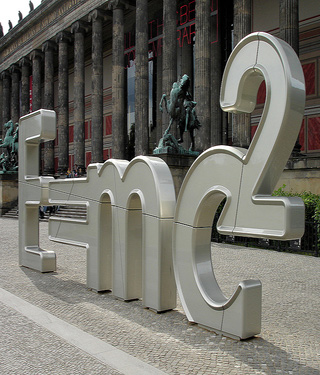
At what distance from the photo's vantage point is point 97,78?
2942cm

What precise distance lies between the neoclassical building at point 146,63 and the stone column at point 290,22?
0.14 feet

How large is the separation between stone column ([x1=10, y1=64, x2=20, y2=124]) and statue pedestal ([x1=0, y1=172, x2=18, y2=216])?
13790 millimetres

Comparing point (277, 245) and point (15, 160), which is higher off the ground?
point (15, 160)

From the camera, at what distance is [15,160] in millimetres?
29891

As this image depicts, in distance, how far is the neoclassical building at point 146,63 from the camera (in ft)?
70.6

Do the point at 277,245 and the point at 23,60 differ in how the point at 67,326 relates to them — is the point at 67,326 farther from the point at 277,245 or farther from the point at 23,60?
the point at 23,60

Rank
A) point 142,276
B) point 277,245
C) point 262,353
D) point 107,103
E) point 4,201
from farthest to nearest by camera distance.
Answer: point 107,103 < point 4,201 < point 277,245 < point 142,276 < point 262,353

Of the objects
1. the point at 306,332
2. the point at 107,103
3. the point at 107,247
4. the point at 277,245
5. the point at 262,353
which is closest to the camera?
the point at 262,353

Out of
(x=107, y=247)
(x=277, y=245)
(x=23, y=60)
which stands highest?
(x=23, y=60)

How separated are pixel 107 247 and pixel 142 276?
1141 millimetres

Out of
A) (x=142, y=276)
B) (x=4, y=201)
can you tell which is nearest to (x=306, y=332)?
(x=142, y=276)

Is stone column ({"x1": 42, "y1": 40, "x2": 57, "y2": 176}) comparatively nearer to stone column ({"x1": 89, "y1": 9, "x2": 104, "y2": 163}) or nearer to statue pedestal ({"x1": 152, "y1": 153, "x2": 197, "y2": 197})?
stone column ({"x1": 89, "y1": 9, "x2": 104, "y2": 163})

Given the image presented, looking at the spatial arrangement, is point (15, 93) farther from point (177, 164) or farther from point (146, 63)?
point (177, 164)

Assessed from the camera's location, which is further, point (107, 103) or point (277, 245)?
point (107, 103)
